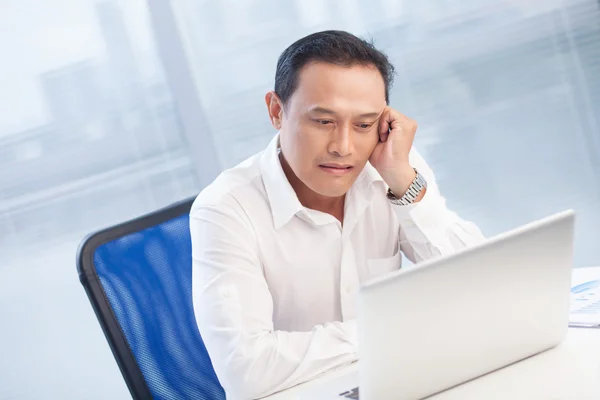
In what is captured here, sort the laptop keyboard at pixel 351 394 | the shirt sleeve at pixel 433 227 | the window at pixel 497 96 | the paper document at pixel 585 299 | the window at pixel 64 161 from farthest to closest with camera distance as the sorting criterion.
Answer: the window at pixel 497 96 < the window at pixel 64 161 < the shirt sleeve at pixel 433 227 < the paper document at pixel 585 299 < the laptop keyboard at pixel 351 394

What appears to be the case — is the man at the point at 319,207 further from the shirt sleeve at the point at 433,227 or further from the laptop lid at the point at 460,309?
the laptop lid at the point at 460,309

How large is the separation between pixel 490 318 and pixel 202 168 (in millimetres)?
2519

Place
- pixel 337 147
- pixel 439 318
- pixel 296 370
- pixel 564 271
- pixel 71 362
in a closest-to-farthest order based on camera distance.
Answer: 1. pixel 439 318
2. pixel 564 271
3. pixel 296 370
4. pixel 337 147
5. pixel 71 362

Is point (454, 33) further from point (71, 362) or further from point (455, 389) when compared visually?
point (455, 389)

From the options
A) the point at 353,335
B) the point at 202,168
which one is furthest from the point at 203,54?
the point at 353,335

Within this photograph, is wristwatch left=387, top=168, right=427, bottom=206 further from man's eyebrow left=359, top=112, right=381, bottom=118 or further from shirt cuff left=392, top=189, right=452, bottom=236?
man's eyebrow left=359, top=112, right=381, bottom=118

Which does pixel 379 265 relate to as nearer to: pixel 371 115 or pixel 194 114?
pixel 371 115

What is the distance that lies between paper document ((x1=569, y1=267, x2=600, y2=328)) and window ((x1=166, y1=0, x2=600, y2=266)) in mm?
2033

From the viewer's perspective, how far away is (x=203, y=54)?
3.55 metres

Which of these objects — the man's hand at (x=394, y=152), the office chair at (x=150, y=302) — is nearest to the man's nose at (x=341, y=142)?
the man's hand at (x=394, y=152)

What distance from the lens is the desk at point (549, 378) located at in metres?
1.18

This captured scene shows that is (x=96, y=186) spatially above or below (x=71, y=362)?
above

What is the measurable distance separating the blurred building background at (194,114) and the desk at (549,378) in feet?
7.97

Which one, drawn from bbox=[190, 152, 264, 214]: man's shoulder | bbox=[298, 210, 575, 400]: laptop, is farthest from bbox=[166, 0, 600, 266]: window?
bbox=[298, 210, 575, 400]: laptop
